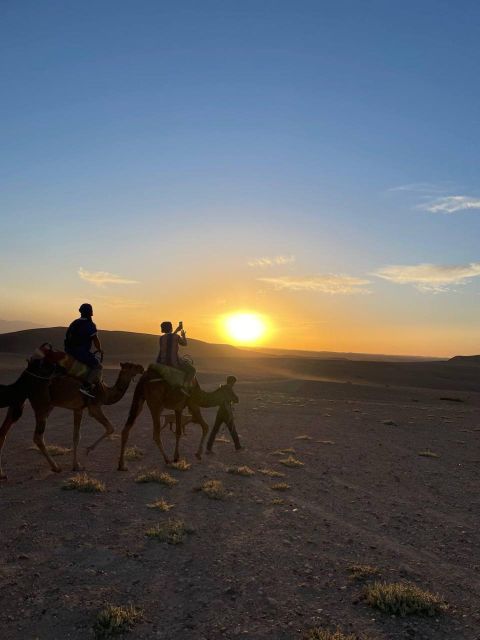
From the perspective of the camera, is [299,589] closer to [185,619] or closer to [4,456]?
[185,619]

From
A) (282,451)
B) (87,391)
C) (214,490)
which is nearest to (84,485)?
(87,391)

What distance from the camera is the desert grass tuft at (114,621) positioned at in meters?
4.89

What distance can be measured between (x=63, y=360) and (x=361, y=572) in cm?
756

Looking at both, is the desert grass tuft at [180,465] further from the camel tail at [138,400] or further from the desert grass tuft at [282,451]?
the desert grass tuft at [282,451]

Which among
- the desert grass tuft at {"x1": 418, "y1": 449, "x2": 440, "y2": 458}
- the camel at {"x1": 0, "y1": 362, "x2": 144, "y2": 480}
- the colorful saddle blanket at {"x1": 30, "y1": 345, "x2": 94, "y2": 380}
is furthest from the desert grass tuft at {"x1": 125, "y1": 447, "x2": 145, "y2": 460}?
the desert grass tuft at {"x1": 418, "y1": 449, "x2": 440, "y2": 458}

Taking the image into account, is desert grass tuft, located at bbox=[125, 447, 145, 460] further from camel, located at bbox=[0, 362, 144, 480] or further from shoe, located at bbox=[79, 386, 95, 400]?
shoe, located at bbox=[79, 386, 95, 400]

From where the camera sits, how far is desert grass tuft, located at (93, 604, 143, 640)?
4.89 metres

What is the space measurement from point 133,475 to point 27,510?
10.1ft

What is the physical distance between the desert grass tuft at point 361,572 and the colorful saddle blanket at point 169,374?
21.9 feet

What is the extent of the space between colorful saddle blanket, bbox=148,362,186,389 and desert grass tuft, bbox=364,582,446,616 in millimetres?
7334

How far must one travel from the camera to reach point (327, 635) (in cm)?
491

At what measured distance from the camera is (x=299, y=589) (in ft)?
20.1

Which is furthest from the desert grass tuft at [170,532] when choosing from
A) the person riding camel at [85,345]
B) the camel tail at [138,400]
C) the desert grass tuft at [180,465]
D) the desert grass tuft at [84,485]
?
the person riding camel at [85,345]

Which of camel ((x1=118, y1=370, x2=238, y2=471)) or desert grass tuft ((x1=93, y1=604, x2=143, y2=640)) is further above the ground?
camel ((x1=118, y1=370, x2=238, y2=471))
